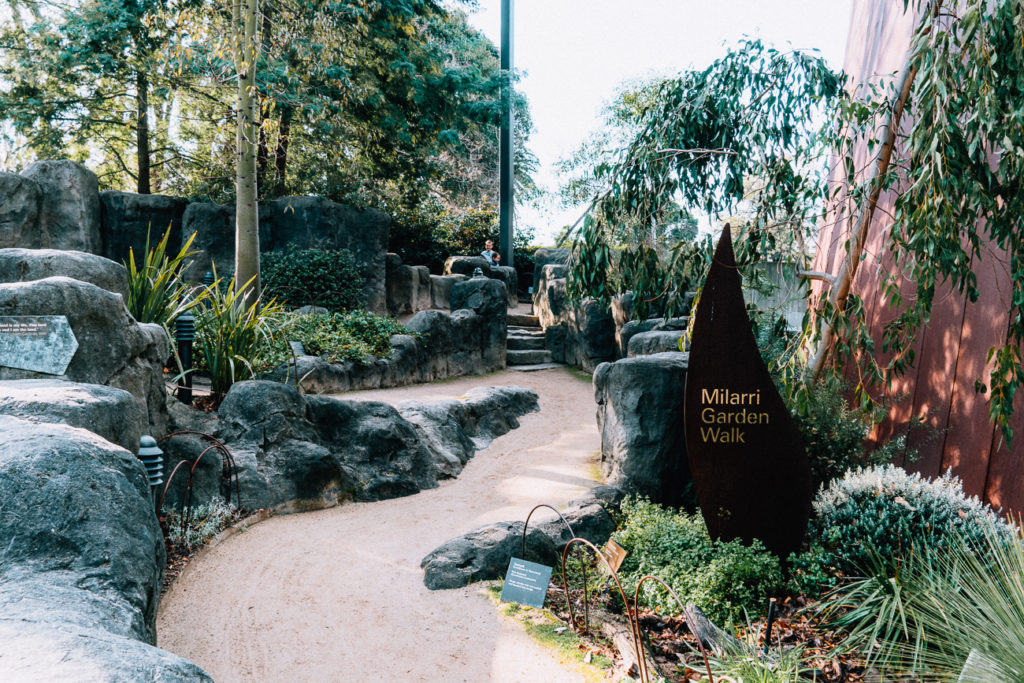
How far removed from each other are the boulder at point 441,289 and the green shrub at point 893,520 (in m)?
11.9

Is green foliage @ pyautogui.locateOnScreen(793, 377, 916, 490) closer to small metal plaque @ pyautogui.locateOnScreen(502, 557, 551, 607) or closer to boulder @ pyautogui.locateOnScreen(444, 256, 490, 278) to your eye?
small metal plaque @ pyautogui.locateOnScreen(502, 557, 551, 607)

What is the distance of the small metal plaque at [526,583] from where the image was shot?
373 centimetres

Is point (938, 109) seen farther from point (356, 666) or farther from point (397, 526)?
point (397, 526)

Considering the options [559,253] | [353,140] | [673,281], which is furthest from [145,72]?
[673,281]

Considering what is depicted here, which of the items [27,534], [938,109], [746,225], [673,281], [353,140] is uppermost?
[353,140]

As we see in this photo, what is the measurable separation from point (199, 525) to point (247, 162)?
5.05 metres

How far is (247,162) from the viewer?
8211 mm

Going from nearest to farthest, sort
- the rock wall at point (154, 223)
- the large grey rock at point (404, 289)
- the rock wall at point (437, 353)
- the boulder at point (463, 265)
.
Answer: the rock wall at point (437, 353), the rock wall at point (154, 223), the large grey rock at point (404, 289), the boulder at point (463, 265)

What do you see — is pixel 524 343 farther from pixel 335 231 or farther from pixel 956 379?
pixel 956 379

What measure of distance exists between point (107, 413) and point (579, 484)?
381cm

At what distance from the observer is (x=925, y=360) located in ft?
17.9

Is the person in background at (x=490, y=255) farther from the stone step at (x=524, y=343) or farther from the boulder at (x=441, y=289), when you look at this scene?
the stone step at (x=524, y=343)

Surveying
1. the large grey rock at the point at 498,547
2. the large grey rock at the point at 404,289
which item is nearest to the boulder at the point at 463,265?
the large grey rock at the point at 404,289

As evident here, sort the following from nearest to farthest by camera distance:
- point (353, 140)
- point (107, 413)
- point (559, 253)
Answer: point (107, 413)
point (353, 140)
point (559, 253)
